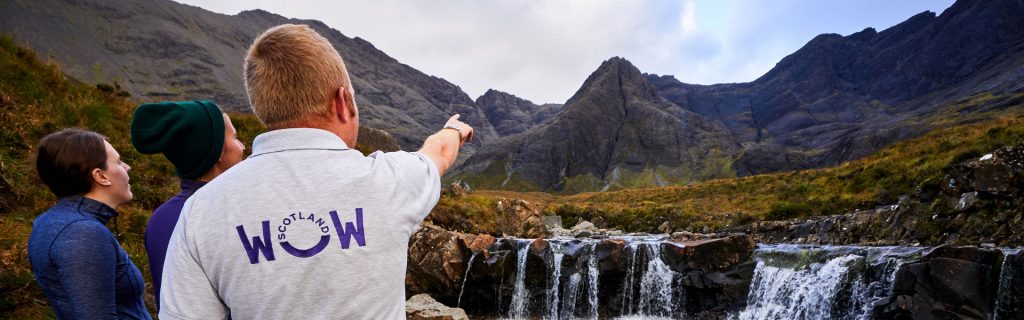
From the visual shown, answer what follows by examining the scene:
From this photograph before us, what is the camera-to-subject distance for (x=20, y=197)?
7684 mm

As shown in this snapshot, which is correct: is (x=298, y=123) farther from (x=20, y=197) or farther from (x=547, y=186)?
(x=547, y=186)

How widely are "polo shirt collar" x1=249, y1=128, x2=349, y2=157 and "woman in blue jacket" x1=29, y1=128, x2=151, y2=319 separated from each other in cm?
228

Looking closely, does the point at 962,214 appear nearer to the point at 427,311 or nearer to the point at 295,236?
the point at 427,311

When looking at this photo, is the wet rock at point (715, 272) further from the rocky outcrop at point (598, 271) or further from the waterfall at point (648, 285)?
the waterfall at point (648, 285)

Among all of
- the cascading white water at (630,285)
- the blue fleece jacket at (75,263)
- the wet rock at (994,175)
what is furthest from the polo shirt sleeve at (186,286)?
the wet rock at (994,175)

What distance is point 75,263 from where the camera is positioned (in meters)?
2.86

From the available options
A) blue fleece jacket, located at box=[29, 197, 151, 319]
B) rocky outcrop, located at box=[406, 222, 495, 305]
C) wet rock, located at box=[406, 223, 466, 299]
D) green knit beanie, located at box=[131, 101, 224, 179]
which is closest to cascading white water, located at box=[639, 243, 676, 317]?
rocky outcrop, located at box=[406, 222, 495, 305]

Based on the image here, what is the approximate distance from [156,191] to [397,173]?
11063 millimetres

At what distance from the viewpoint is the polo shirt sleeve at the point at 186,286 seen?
4.70ft

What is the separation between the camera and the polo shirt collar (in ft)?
5.14

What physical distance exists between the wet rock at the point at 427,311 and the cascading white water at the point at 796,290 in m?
9.57

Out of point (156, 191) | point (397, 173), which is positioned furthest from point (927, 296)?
point (156, 191)

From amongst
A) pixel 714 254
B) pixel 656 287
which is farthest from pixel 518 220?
pixel 714 254

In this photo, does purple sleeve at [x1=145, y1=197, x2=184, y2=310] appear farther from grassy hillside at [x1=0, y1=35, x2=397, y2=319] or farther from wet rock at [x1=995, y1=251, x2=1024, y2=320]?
wet rock at [x1=995, y1=251, x2=1024, y2=320]
